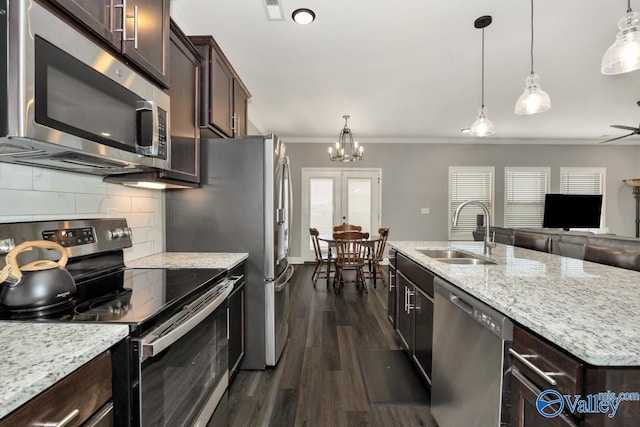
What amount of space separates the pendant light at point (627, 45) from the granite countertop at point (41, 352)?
8.36 feet

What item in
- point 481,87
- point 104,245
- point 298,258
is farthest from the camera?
point 298,258

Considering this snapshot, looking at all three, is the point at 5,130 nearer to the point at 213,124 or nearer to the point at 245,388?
the point at 213,124

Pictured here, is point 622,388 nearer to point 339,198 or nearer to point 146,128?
point 146,128

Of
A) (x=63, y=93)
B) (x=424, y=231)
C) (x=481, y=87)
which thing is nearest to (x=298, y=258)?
(x=424, y=231)

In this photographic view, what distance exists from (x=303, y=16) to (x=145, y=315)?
2215mm

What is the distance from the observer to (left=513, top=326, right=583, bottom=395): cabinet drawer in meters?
0.76

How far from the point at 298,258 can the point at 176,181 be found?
466 centimetres

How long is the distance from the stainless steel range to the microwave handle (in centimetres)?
47

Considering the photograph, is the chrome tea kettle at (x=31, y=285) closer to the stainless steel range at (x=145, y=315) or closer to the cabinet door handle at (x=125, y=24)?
the stainless steel range at (x=145, y=315)

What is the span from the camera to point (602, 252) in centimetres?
199

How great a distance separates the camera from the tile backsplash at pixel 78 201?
1.16 metres

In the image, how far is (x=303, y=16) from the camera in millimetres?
2182

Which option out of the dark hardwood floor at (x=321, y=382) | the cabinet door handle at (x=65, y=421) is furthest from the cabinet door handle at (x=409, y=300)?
the cabinet door handle at (x=65, y=421)

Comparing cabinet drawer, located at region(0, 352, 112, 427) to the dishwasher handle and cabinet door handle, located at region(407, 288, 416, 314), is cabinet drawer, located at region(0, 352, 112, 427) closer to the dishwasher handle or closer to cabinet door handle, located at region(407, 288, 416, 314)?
the dishwasher handle
